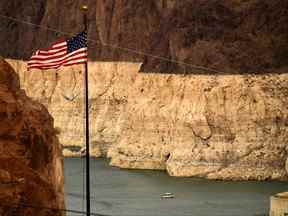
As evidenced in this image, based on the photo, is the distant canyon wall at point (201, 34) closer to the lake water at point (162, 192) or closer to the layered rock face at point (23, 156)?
the lake water at point (162, 192)

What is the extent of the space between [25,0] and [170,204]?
242 ft

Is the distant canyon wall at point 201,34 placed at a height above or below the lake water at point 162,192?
above

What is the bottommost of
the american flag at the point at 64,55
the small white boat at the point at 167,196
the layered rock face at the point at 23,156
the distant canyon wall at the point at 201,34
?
the small white boat at the point at 167,196

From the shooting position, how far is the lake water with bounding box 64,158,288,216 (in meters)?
53.3

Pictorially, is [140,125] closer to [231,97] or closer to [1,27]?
[231,97]

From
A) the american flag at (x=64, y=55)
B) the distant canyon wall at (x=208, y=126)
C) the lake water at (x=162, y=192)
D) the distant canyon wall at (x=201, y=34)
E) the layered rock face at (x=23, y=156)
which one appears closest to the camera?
the layered rock face at (x=23, y=156)

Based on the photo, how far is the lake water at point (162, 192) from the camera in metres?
53.3

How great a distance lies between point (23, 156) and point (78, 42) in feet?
16.9

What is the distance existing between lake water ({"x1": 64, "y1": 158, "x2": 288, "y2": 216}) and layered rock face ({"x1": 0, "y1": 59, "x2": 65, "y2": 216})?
2655cm

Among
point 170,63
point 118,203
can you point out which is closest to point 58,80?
point 170,63

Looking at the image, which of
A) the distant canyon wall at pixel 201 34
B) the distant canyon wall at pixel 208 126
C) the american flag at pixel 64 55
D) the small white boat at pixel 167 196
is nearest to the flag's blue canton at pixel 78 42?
the american flag at pixel 64 55

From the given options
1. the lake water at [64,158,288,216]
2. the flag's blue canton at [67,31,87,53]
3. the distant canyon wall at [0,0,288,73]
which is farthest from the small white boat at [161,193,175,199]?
the flag's blue canton at [67,31,87,53]

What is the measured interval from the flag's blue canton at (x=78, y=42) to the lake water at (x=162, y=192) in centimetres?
2365

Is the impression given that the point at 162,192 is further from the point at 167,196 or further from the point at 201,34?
the point at 201,34
